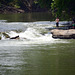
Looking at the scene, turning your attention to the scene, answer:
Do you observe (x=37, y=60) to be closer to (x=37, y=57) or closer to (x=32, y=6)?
(x=37, y=57)

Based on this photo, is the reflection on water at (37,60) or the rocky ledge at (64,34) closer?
the reflection on water at (37,60)

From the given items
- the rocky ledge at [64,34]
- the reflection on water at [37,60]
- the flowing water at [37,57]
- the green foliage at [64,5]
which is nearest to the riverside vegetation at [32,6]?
the green foliage at [64,5]

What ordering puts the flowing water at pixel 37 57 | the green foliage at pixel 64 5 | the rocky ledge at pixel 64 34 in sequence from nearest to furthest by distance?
the flowing water at pixel 37 57 → the rocky ledge at pixel 64 34 → the green foliage at pixel 64 5

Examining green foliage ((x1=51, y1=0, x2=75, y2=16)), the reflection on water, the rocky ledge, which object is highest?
green foliage ((x1=51, y1=0, x2=75, y2=16))

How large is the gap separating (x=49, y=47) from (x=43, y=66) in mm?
7241

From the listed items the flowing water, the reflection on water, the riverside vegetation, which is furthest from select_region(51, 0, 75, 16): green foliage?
the reflection on water

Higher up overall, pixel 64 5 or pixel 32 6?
pixel 32 6

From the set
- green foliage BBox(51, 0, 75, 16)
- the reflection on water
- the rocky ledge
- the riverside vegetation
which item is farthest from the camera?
the riverside vegetation

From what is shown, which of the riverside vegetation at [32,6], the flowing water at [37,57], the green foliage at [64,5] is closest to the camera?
the flowing water at [37,57]

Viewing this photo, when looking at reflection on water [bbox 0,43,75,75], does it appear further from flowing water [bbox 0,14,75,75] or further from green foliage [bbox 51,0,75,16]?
green foliage [bbox 51,0,75,16]

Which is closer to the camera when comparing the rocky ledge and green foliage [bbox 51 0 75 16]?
the rocky ledge

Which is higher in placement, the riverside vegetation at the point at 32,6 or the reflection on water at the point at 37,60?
the riverside vegetation at the point at 32,6

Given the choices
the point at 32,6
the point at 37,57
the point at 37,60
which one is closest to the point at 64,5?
the point at 37,57

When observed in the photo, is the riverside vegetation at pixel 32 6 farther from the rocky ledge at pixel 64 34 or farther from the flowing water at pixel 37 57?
the flowing water at pixel 37 57
